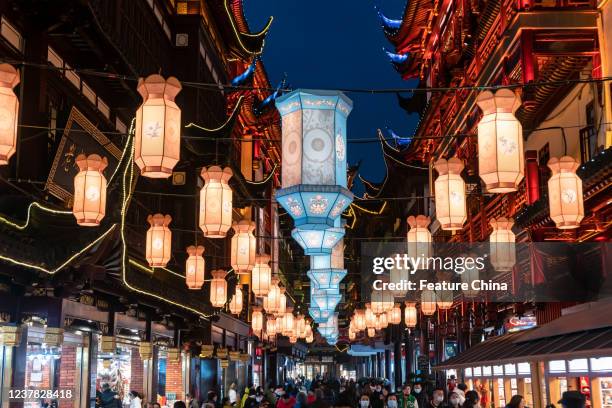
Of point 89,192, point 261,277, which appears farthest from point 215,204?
point 261,277

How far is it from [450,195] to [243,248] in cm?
525

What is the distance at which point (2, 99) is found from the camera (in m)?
8.15

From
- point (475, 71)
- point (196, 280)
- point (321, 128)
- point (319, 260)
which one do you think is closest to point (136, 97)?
point (196, 280)

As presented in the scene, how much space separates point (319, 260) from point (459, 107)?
1448 cm

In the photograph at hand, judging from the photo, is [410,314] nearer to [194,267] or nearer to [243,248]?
[194,267]

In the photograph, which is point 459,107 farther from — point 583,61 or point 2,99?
point 2,99

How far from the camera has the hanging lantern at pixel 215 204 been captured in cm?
1271

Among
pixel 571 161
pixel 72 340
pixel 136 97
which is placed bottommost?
pixel 72 340

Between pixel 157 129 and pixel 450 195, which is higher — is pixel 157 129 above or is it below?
above

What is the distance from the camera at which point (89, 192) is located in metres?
11.6

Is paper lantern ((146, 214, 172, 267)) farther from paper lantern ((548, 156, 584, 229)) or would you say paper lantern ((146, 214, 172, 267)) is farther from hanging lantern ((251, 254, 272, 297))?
paper lantern ((548, 156, 584, 229))

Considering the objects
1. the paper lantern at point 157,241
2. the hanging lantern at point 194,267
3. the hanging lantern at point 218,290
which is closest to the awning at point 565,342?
the hanging lantern at point 194,267

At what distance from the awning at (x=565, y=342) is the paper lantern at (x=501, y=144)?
2.60 m

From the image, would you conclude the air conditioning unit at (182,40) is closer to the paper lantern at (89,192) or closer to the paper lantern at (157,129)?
the paper lantern at (89,192)
